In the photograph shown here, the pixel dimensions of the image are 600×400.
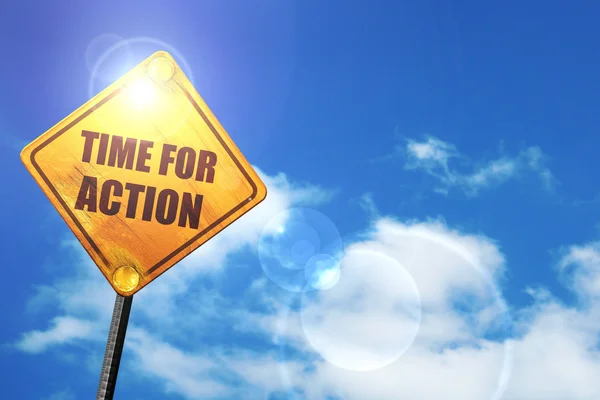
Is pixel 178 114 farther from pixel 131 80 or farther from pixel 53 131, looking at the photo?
pixel 53 131

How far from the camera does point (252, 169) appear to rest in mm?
3033

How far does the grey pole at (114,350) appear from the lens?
8.38ft

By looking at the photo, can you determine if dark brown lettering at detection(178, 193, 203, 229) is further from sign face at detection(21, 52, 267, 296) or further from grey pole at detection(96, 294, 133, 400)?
grey pole at detection(96, 294, 133, 400)

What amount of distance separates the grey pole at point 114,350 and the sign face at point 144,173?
13 centimetres

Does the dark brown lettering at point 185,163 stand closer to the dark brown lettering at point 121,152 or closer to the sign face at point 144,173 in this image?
the sign face at point 144,173

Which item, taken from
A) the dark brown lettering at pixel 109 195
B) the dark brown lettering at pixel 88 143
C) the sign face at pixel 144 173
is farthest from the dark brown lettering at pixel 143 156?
the dark brown lettering at pixel 88 143

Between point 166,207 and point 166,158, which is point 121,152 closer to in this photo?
point 166,158

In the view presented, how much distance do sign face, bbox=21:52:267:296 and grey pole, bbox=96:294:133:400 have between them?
0.13 m

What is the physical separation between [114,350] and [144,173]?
90 centimetres

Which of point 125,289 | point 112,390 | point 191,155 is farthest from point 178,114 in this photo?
point 112,390

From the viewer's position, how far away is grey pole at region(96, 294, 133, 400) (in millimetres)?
2553

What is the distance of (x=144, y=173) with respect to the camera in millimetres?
2912

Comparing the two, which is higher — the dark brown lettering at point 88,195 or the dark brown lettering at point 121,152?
the dark brown lettering at point 121,152

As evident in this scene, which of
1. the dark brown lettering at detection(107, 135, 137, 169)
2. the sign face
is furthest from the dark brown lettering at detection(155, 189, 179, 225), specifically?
the dark brown lettering at detection(107, 135, 137, 169)
